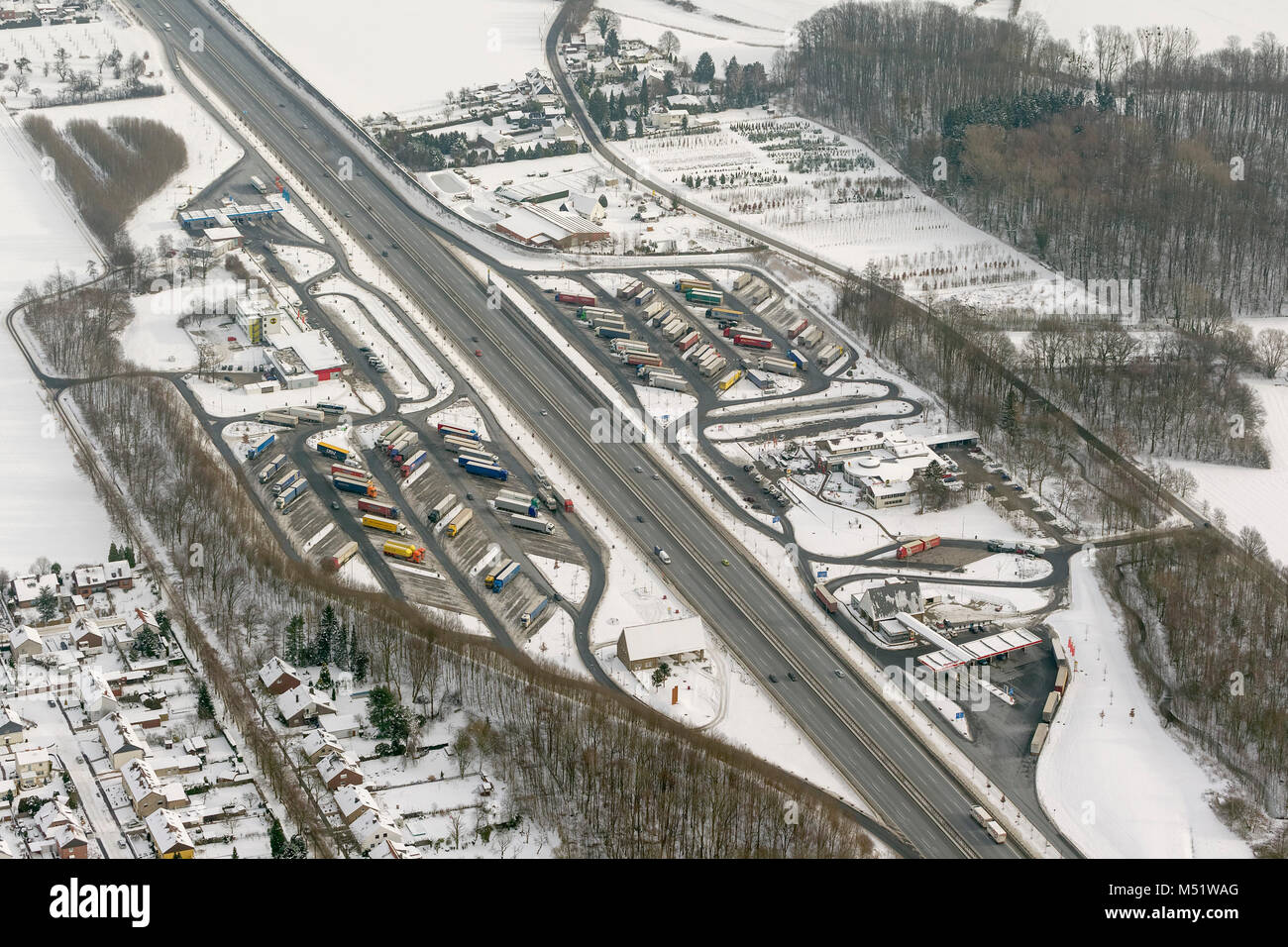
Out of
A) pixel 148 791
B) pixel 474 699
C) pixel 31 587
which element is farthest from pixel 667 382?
pixel 148 791

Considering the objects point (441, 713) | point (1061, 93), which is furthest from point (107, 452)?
point (1061, 93)

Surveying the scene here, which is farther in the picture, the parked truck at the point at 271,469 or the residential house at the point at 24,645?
the parked truck at the point at 271,469

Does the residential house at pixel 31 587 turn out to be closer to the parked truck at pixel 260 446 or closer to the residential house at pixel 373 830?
the parked truck at pixel 260 446

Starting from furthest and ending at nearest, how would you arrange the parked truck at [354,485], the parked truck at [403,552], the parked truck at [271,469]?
the parked truck at [271,469], the parked truck at [354,485], the parked truck at [403,552]

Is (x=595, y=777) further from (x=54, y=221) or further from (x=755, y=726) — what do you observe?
(x=54, y=221)

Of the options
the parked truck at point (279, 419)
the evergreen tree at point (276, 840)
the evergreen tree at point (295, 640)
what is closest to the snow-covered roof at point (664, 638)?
the evergreen tree at point (295, 640)

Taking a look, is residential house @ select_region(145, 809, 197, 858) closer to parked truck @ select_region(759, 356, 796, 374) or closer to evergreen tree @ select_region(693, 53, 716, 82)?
parked truck @ select_region(759, 356, 796, 374)

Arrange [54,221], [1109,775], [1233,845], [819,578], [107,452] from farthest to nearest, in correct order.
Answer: [54,221], [107,452], [819,578], [1109,775], [1233,845]
